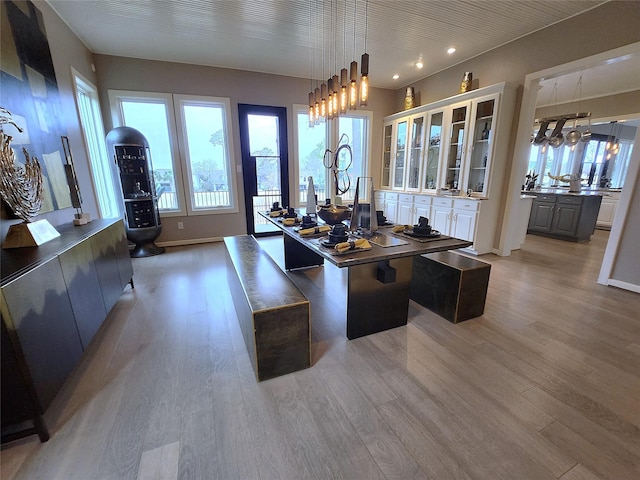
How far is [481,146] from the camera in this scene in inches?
154

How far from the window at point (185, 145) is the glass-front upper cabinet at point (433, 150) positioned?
338 centimetres

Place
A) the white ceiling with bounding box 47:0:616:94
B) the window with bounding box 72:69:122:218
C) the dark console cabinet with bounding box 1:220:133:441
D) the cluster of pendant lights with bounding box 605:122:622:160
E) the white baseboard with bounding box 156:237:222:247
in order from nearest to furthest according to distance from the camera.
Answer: the dark console cabinet with bounding box 1:220:133:441 < the white ceiling with bounding box 47:0:616:94 < the window with bounding box 72:69:122:218 < the white baseboard with bounding box 156:237:222:247 < the cluster of pendant lights with bounding box 605:122:622:160

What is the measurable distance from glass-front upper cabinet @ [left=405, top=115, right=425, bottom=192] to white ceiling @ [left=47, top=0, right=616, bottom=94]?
3.11 feet

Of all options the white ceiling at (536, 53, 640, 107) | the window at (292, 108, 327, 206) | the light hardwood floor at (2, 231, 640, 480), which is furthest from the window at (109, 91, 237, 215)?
the white ceiling at (536, 53, 640, 107)

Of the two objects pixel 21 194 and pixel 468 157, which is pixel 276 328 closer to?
pixel 21 194

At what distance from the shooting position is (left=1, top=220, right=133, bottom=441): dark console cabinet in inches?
45.1

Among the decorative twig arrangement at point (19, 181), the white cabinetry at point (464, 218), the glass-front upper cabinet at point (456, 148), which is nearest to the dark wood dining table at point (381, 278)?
the decorative twig arrangement at point (19, 181)

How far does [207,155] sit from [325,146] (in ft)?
7.14

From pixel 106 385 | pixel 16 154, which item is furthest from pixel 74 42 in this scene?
pixel 106 385

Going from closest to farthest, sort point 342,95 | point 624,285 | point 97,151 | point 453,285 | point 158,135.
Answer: point 453,285 → point 342,95 → point 624,285 → point 97,151 → point 158,135

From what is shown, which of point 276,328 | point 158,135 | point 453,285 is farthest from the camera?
point 158,135

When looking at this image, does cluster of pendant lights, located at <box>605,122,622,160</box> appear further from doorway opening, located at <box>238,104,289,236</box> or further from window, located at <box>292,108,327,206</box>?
doorway opening, located at <box>238,104,289,236</box>

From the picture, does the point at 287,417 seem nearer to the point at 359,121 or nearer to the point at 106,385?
the point at 106,385

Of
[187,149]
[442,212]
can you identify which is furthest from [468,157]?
[187,149]
